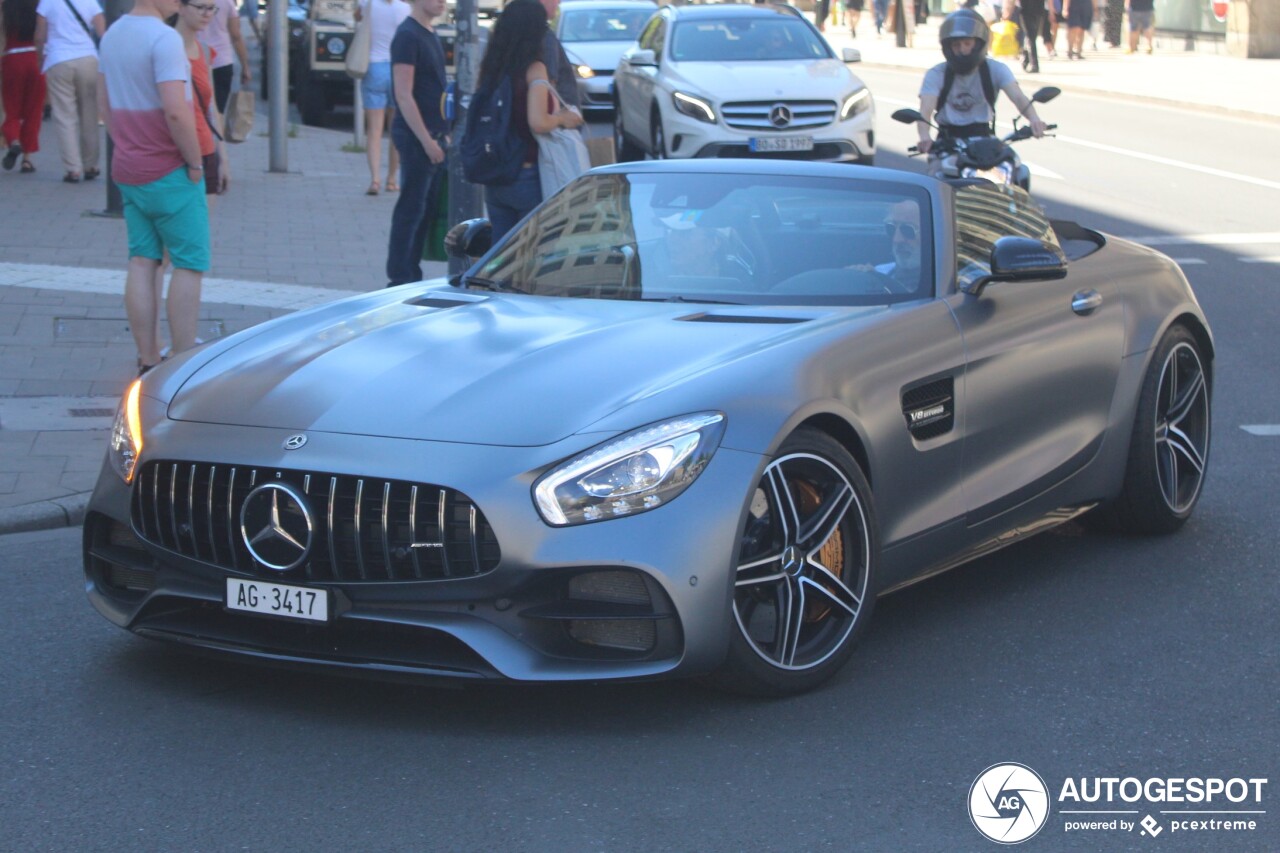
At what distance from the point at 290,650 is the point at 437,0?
6.74 meters

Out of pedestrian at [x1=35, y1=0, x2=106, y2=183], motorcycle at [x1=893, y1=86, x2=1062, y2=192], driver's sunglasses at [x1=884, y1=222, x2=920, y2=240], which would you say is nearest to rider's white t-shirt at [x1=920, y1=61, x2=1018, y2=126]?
motorcycle at [x1=893, y1=86, x2=1062, y2=192]

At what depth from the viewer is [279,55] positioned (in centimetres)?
1680

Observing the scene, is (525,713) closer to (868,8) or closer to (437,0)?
(437,0)

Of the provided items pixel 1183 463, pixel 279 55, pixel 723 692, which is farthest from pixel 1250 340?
pixel 279 55

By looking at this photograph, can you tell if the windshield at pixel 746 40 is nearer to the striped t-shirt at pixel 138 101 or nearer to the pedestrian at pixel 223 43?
the pedestrian at pixel 223 43

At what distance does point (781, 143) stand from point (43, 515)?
11.0 meters

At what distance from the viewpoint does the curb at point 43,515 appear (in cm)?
634

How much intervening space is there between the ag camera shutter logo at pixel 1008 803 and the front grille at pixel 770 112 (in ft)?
42.5

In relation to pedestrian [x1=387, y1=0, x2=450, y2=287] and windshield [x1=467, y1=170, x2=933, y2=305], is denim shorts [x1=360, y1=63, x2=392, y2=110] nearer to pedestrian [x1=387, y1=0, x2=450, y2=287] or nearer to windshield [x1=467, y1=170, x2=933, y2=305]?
pedestrian [x1=387, y1=0, x2=450, y2=287]

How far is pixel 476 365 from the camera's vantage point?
479 centimetres

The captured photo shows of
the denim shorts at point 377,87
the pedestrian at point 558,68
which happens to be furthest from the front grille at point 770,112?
the pedestrian at point 558,68

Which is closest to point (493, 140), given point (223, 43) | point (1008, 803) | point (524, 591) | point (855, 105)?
point (524, 591)

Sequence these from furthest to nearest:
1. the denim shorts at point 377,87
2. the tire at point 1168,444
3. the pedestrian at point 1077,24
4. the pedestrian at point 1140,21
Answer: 1. the pedestrian at point 1140,21
2. the pedestrian at point 1077,24
3. the denim shorts at point 377,87
4. the tire at point 1168,444

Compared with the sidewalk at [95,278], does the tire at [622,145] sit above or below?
above
